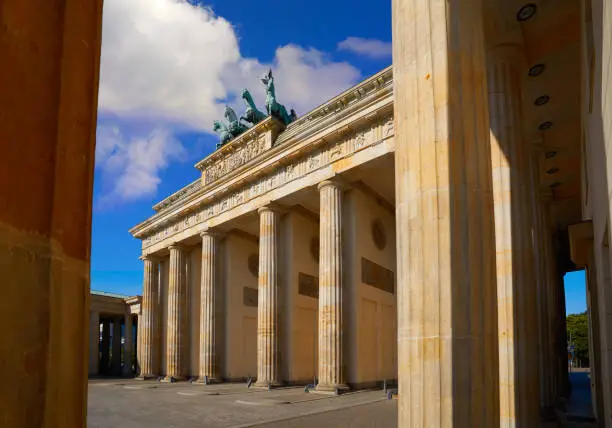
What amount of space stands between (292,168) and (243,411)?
43.6 feet

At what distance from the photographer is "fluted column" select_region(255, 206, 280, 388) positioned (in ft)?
90.1

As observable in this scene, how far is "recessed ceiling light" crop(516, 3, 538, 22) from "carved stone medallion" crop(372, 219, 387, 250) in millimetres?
16924

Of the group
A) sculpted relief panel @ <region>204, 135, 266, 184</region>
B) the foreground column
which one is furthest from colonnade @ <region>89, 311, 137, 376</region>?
the foreground column

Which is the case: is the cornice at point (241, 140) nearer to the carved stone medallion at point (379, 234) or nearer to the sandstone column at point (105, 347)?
the carved stone medallion at point (379, 234)

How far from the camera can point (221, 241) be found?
34.7 meters

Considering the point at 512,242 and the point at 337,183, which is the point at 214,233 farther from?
the point at 512,242

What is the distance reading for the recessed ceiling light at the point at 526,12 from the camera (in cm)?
1101

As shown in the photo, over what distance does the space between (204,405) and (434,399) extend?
1469 cm

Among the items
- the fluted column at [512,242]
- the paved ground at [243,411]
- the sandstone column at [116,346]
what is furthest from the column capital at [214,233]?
the sandstone column at [116,346]

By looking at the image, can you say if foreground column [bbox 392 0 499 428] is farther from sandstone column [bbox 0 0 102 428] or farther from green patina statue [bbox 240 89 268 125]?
green patina statue [bbox 240 89 268 125]

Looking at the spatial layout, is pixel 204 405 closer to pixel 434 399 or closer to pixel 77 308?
pixel 434 399

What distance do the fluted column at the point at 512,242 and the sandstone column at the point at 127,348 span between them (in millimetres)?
46141

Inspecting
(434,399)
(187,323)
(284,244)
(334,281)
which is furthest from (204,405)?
(187,323)

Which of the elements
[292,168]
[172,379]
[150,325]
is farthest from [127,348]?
[292,168]
